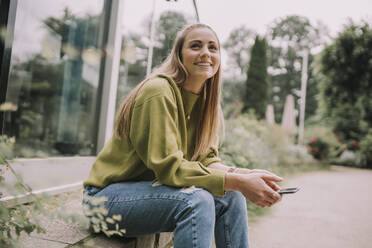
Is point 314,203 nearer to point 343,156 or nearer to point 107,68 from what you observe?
point 107,68

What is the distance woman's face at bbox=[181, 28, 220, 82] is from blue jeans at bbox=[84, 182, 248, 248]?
25.7 inches

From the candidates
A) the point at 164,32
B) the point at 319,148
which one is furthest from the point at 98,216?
the point at 319,148

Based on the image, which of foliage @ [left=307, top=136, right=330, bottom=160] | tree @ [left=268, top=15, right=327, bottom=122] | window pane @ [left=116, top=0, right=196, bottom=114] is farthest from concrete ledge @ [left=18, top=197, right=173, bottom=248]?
tree @ [left=268, top=15, right=327, bottom=122]

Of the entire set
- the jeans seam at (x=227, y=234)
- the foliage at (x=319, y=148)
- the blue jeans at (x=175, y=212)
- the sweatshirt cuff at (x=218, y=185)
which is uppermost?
the sweatshirt cuff at (x=218, y=185)

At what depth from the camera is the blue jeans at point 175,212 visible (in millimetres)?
1100

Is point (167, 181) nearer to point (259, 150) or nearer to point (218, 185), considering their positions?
point (218, 185)

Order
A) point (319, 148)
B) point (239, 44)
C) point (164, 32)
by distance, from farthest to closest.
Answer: point (239, 44), point (319, 148), point (164, 32)

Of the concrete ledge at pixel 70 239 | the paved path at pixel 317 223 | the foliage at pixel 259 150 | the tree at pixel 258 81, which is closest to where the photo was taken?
the concrete ledge at pixel 70 239

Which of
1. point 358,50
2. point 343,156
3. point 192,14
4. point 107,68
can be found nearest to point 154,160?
point 107,68

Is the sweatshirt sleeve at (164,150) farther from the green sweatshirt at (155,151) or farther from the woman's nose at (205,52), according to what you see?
the woman's nose at (205,52)

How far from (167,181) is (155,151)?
5.1 inches

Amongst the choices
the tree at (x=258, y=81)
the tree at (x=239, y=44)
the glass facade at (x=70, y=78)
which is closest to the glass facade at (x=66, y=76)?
the glass facade at (x=70, y=78)

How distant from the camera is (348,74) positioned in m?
10.4

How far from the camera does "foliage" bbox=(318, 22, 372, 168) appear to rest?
1015 cm
